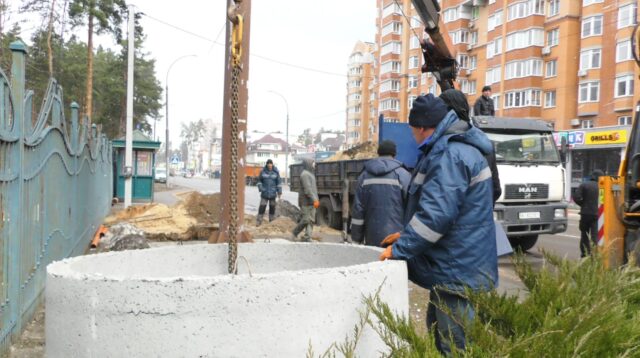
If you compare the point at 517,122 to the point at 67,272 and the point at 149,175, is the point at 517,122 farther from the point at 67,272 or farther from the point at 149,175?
the point at 149,175

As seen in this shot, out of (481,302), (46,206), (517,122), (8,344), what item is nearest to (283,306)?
(481,302)

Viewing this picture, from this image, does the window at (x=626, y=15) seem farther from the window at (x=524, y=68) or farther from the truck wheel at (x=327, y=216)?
the truck wheel at (x=327, y=216)

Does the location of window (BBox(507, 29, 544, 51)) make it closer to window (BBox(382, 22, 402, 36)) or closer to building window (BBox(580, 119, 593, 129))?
building window (BBox(580, 119, 593, 129))

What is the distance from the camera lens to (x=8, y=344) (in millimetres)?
3701

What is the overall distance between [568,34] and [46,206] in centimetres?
3821

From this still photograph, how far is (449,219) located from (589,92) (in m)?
35.9

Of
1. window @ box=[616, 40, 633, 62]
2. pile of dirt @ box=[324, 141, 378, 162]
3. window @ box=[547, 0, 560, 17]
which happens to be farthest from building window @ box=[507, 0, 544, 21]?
pile of dirt @ box=[324, 141, 378, 162]

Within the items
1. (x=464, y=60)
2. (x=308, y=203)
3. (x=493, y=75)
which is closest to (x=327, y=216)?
(x=308, y=203)

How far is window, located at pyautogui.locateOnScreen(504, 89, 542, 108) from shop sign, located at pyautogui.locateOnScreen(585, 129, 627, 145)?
28.2 feet

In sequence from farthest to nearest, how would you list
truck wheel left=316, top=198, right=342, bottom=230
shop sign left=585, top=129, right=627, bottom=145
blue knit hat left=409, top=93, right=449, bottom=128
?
shop sign left=585, top=129, right=627, bottom=145 → truck wheel left=316, top=198, right=342, bottom=230 → blue knit hat left=409, top=93, right=449, bottom=128

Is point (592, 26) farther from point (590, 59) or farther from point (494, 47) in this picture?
point (494, 47)

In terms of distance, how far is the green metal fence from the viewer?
3.60 meters

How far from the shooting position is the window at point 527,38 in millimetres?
38312

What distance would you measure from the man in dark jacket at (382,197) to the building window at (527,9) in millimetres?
37578
